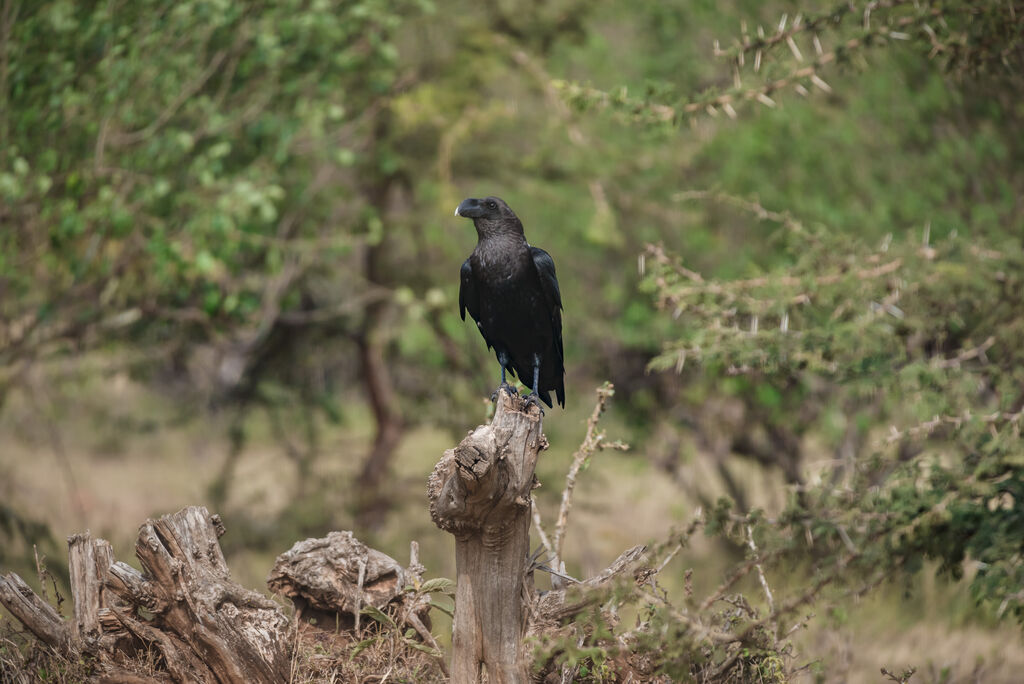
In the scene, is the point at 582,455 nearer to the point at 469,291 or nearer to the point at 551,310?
the point at 551,310

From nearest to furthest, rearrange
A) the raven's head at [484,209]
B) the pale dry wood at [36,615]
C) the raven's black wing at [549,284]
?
the pale dry wood at [36,615] → the raven's head at [484,209] → the raven's black wing at [549,284]

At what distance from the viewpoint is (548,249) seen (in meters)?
11.3

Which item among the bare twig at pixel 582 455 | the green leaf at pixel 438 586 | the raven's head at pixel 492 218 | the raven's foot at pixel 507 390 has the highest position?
the raven's head at pixel 492 218

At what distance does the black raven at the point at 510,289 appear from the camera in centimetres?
554

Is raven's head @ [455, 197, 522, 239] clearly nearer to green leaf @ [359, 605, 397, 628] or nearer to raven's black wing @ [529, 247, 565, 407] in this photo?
raven's black wing @ [529, 247, 565, 407]

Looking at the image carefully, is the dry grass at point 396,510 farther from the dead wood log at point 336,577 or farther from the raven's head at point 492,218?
the raven's head at point 492,218

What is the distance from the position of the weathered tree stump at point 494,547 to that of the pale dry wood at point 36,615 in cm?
172

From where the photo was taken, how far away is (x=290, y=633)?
4.73 m

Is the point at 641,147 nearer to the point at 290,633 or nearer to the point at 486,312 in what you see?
the point at 486,312

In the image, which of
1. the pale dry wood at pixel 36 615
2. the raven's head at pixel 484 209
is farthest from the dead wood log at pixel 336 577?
the raven's head at pixel 484 209

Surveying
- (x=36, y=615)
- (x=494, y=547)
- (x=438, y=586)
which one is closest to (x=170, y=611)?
(x=36, y=615)

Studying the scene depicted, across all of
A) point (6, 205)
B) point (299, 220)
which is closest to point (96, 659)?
point (6, 205)

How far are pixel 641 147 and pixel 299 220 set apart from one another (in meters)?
3.88

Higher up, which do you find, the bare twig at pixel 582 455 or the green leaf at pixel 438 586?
the bare twig at pixel 582 455
